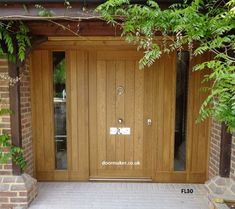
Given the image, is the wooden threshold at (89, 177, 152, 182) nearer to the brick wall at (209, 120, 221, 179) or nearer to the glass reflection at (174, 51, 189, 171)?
the glass reflection at (174, 51, 189, 171)

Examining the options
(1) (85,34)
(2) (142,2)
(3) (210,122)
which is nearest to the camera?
(2) (142,2)

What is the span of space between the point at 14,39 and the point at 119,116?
73.8 inches

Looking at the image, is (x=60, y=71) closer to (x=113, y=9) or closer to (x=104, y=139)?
(x=104, y=139)

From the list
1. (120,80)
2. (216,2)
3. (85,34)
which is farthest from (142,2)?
(120,80)

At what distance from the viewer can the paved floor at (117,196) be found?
10.9 ft

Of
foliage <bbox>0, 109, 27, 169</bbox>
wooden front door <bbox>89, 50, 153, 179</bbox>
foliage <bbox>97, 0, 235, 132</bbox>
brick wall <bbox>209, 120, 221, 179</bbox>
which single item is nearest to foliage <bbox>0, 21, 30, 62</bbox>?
foliage <bbox>0, 109, 27, 169</bbox>

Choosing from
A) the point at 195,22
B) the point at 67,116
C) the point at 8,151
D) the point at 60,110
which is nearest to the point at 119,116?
Result: the point at 67,116

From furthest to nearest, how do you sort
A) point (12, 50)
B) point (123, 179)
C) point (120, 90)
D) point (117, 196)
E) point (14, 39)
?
point (123, 179) < point (120, 90) < point (117, 196) < point (14, 39) < point (12, 50)

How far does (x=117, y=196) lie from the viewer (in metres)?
3.57

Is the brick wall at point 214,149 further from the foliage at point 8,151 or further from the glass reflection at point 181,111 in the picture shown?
the foliage at point 8,151

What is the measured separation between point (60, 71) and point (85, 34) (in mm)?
1110

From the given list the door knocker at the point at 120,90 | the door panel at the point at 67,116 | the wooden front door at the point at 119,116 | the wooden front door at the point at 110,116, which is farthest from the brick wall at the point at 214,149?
the door panel at the point at 67,116

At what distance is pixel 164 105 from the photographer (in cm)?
391

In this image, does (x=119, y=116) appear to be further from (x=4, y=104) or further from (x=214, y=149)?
(x=4, y=104)
